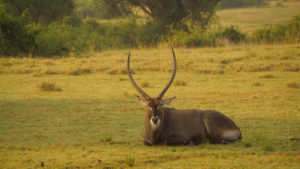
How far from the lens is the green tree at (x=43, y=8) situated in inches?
1145

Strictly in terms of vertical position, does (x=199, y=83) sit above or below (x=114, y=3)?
below

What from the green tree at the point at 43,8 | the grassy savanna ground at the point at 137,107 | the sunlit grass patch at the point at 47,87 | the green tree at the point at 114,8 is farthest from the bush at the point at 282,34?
the sunlit grass patch at the point at 47,87

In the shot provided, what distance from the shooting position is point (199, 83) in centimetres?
1509

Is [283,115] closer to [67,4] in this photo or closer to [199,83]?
[199,83]

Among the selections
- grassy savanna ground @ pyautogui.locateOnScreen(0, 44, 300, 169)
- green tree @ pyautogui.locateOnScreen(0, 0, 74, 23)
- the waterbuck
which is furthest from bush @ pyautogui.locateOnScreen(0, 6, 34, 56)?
the waterbuck

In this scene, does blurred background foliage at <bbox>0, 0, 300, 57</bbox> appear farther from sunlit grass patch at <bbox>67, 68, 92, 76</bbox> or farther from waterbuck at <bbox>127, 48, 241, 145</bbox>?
waterbuck at <bbox>127, 48, 241, 145</bbox>

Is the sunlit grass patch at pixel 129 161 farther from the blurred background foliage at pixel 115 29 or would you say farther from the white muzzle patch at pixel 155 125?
the blurred background foliage at pixel 115 29

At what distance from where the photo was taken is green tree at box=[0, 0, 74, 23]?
29078 millimetres

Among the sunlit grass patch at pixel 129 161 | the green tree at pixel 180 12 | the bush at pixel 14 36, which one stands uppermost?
the green tree at pixel 180 12

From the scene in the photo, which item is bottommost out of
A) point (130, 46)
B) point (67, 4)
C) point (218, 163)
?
point (218, 163)

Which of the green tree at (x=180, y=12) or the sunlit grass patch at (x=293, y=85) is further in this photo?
the green tree at (x=180, y=12)

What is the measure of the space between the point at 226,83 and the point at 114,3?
1920 cm

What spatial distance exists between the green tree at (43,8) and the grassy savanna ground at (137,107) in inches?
404

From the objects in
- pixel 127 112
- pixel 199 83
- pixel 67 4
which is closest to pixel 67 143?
pixel 127 112
